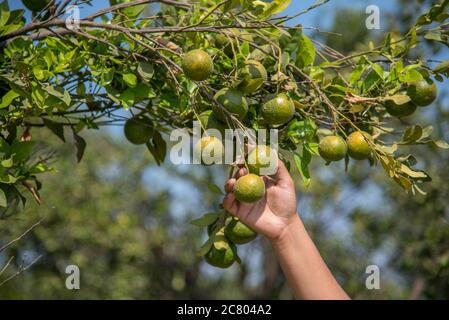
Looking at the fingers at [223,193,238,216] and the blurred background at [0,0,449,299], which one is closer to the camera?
the fingers at [223,193,238,216]

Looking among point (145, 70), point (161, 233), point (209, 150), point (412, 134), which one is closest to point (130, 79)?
point (145, 70)

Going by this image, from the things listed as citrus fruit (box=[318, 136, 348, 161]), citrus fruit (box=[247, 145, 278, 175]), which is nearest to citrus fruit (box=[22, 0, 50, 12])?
citrus fruit (box=[247, 145, 278, 175])

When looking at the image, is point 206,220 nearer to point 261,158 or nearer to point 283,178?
point 283,178

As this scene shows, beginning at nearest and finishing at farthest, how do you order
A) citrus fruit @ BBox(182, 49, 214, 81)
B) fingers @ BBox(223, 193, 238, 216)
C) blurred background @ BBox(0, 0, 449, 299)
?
1. citrus fruit @ BBox(182, 49, 214, 81)
2. fingers @ BBox(223, 193, 238, 216)
3. blurred background @ BBox(0, 0, 449, 299)

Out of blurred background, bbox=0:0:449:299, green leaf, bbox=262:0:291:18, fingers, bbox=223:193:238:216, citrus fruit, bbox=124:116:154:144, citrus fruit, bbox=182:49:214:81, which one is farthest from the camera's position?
blurred background, bbox=0:0:449:299

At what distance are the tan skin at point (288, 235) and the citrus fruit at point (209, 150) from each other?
132mm

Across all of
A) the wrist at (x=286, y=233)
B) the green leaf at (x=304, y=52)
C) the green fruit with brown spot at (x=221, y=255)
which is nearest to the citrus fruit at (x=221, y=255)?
the green fruit with brown spot at (x=221, y=255)

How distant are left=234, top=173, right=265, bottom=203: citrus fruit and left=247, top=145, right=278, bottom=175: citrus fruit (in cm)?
2

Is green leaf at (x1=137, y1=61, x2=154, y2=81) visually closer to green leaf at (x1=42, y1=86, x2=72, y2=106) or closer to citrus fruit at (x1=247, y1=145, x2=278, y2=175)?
green leaf at (x1=42, y1=86, x2=72, y2=106)

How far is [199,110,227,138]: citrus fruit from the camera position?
122cm

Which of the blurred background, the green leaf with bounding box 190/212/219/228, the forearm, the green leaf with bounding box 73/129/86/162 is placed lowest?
the blurred background

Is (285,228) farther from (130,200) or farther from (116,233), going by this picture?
(130,200)

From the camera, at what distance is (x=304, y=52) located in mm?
1269
